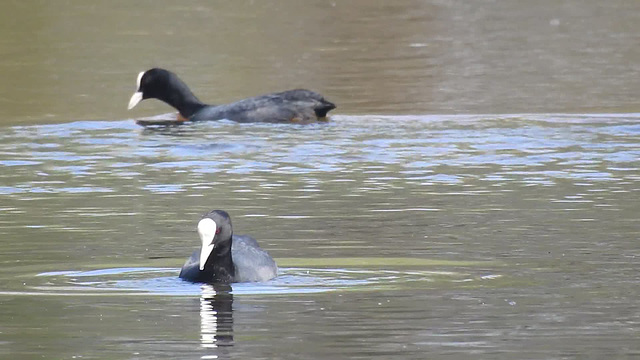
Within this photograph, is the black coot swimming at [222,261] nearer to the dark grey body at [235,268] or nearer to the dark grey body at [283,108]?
the dark grey body at [235,268]

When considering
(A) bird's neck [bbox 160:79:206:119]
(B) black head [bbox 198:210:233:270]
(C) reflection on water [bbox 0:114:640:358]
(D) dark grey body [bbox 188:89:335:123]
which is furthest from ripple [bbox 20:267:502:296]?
(A) bird's neck [bbox 160:79:206:119]

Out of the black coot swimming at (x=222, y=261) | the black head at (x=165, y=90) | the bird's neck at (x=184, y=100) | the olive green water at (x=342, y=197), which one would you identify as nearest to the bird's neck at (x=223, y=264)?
the black coot swimming at (x=222, y=261)

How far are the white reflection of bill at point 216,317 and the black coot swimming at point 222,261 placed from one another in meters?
0.11

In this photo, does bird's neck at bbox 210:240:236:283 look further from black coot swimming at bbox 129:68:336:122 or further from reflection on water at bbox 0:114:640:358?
black coot swimming at bbox 129:68:336:122

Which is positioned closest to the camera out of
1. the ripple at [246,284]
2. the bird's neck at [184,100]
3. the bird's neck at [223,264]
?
the ripple at [246,284]

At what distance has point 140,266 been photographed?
461 inches

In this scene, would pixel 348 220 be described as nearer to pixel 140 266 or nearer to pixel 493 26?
pixel 140 266

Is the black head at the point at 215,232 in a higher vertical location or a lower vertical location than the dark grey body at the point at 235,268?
higher

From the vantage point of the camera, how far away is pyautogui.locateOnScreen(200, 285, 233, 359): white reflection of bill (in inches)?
366

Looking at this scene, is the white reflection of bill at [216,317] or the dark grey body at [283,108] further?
the dark grey body at [283,108]

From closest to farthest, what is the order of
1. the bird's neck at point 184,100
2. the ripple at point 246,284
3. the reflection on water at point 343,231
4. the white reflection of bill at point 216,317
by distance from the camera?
the white reflection of bill at point 216,317
the reflection on water at point 343,231
the ripple at point 246,284
the bird's neck at point 184,100

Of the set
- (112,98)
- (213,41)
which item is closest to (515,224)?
(112,98)

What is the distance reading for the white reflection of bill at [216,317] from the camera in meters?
9.29

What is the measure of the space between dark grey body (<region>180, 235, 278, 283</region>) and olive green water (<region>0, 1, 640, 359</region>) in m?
0.11
